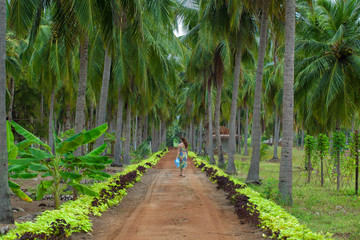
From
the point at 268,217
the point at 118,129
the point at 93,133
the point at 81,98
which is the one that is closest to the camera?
the point at 268,217

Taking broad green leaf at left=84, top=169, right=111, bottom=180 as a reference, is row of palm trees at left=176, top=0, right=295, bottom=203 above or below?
above

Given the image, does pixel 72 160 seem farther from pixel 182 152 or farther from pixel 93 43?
pixel 182 152

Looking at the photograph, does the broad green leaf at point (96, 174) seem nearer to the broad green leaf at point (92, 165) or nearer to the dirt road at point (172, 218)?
the broad green leaf at point (92, 165)

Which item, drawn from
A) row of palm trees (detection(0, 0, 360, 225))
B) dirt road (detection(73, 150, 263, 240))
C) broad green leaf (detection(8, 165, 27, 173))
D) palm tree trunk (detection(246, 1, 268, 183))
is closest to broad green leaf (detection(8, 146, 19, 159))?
broad green leaf (detection(8, 165, 27, 173))

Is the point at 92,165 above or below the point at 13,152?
below

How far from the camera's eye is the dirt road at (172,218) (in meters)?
6.30

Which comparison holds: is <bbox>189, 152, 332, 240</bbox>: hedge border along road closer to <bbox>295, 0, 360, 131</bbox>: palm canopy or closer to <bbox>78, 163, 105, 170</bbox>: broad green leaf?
<bbox>78, 163, 105, 170</bbox>: broad green leaf

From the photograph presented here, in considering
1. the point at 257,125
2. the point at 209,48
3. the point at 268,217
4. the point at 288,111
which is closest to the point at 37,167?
the point at 268,217

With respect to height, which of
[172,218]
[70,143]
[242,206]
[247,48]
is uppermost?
[247,48]

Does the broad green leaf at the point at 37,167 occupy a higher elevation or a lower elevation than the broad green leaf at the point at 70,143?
lower

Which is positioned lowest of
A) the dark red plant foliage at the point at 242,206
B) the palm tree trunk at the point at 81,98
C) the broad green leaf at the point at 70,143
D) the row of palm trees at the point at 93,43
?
the dark red plant foliage at the point at 242,206

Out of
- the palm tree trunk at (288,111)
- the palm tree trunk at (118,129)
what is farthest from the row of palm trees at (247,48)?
the palm tree trunk at (118,129)

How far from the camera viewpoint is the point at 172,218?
7.50 meters

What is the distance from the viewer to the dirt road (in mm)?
6297
